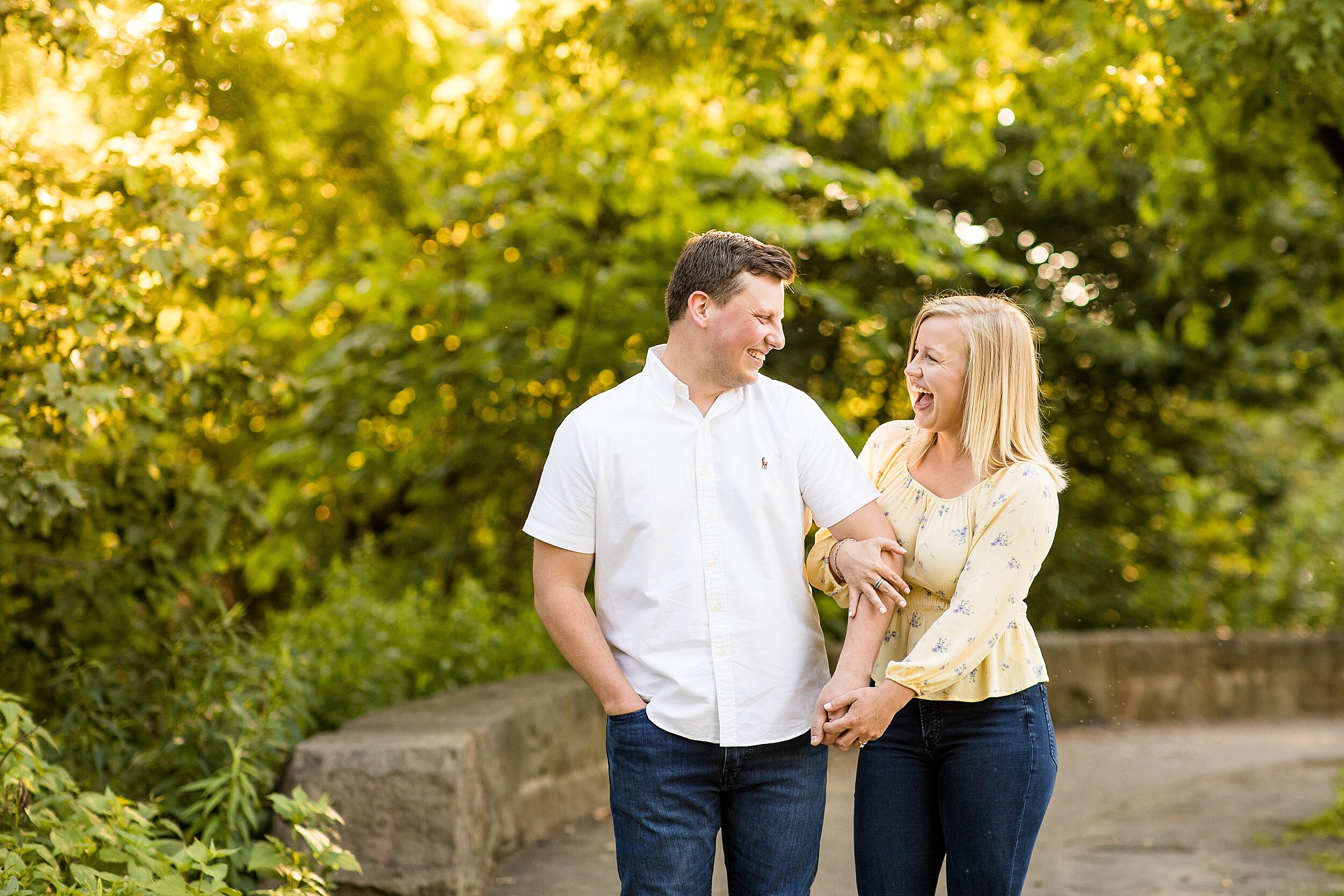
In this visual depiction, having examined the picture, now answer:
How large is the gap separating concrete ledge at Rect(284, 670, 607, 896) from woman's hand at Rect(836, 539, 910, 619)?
1.96 meters

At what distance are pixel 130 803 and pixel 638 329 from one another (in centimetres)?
362

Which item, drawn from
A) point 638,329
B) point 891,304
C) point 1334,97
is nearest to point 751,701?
point 1334,97

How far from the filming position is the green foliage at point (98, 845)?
305cm

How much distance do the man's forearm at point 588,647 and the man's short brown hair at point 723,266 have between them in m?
0.65

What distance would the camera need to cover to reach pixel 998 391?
2693 mm

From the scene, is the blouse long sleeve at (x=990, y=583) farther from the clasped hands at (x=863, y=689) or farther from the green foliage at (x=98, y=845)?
the green foliage at (x=98, y=845)

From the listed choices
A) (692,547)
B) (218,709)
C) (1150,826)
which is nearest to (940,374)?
(692,547)

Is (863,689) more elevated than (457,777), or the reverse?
Result: (863,689)

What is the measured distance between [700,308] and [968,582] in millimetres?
806

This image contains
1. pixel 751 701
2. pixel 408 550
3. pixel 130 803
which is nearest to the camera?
pixel 751 701

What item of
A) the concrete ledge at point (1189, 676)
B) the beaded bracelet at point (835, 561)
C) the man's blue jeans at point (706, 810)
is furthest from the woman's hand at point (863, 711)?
the concrete ledge at point (1189, 676)

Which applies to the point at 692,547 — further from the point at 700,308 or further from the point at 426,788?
the point at 426,788

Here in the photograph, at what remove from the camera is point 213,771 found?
4.30 m

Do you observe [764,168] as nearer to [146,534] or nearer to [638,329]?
[638,329]
